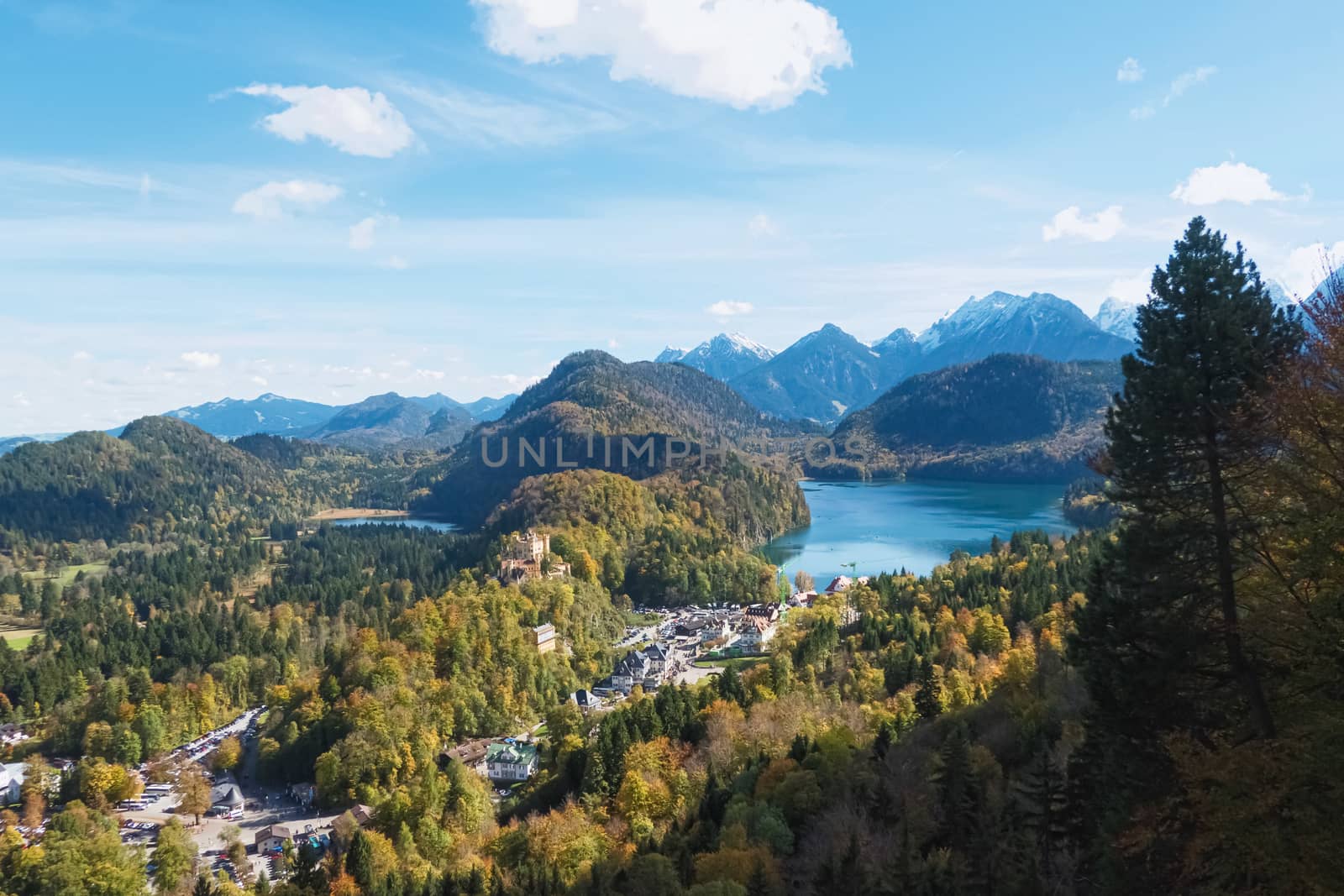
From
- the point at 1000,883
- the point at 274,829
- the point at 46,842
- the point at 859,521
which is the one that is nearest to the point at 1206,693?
the point at 1000,883

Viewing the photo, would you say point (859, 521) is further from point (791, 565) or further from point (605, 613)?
point (605, 613)

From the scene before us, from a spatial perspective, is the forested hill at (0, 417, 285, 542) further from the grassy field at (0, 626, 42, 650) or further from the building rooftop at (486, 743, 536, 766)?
the building rooftop at (486, 743, 536, 766)

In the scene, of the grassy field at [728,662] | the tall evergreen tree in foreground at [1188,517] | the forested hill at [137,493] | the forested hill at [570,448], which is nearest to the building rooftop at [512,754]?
the grassy field at [728,662]

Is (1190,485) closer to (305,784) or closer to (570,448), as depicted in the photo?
(305,784)

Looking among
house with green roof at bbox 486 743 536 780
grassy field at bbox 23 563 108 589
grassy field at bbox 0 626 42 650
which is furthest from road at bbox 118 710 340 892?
grassy field at bbox 23 563 108 589

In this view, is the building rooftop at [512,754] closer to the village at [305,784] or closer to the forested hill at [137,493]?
the village at [305,784]
